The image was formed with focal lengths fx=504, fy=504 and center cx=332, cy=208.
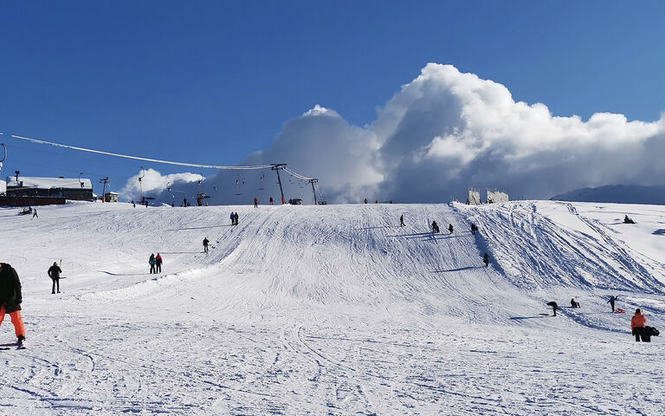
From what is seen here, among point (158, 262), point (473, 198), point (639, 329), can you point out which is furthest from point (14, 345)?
point (473, 198)

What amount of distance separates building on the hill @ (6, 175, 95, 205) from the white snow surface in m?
39.8

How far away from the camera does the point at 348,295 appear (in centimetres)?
2736

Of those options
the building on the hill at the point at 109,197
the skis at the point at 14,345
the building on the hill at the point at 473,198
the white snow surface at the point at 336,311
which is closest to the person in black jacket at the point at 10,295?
the skis at the point at 14,345

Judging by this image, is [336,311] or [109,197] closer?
[336,311]

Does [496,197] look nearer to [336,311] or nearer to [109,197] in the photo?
[336,311]

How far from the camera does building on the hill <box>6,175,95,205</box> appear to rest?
96250 millimetres

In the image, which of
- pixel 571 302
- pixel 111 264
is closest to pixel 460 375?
pixel 571 302

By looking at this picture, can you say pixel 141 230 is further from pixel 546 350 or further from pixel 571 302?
pixel 546 350

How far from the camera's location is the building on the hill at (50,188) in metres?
96.2

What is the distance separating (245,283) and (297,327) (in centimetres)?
1570

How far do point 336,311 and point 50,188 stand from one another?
93.8 metres

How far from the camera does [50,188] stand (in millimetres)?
97438

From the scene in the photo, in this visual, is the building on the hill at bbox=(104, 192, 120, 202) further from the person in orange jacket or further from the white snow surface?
the person in orange jacket

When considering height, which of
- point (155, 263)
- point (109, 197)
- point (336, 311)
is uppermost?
point (109, 197)
